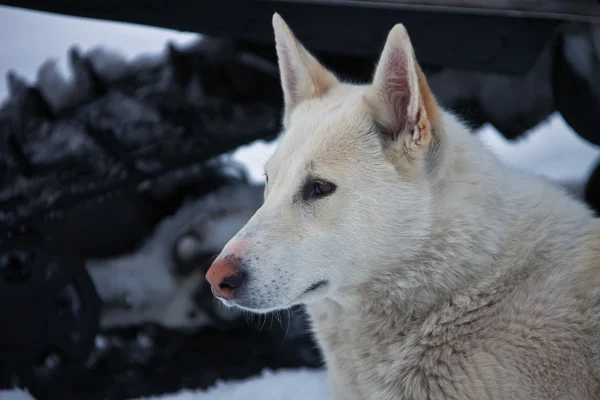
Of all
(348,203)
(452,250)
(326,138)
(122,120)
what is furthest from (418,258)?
(122,120)

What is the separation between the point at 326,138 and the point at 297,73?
1.52ft

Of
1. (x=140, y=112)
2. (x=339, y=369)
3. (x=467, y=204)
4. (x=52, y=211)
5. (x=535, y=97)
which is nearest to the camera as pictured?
(x=467, y=204)

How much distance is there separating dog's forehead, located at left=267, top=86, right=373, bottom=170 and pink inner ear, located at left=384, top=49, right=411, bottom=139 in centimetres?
9

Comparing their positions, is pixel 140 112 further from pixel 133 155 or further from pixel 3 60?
pixel 3 60

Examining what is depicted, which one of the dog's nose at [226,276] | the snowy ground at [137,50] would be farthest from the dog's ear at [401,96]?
the snowy ground at [137,50]

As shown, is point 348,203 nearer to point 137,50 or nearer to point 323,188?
point 323,188

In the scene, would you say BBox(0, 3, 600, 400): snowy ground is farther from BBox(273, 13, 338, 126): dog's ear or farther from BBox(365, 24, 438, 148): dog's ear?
BBox(365, 24, 438, 148): dog's ear

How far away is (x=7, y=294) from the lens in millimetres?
3041

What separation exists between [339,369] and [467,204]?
677mm

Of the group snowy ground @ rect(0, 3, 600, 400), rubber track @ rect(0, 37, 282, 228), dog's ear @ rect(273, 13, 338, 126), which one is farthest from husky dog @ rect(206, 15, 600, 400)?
snowy ground @ rect(0, 3, 600, 400)

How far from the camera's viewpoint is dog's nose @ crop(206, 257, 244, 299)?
6.75ft

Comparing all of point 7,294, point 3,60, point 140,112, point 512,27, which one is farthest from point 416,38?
point 3,60

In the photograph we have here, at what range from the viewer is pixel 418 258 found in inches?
87.7

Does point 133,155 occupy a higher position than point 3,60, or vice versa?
point 133,155
